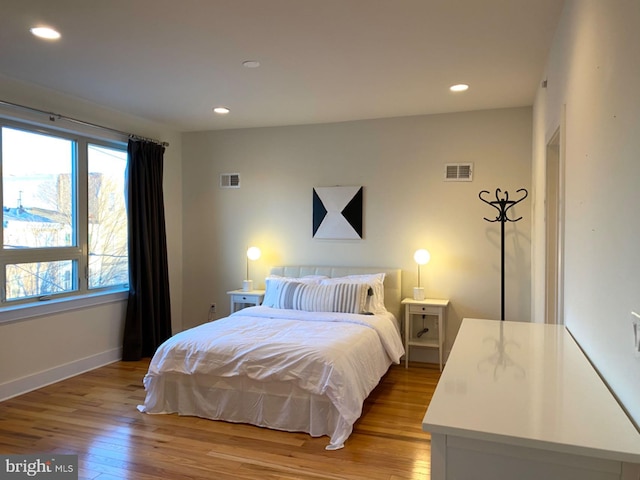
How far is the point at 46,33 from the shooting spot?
2828 millimetres

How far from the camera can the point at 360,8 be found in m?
2.48

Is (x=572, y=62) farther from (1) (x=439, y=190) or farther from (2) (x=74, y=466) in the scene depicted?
(2) (x=74, y=466)

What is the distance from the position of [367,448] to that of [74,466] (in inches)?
68.0

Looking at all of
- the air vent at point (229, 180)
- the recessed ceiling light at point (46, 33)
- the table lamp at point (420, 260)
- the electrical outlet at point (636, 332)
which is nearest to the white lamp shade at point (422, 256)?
the table lamp at point (420, 260)

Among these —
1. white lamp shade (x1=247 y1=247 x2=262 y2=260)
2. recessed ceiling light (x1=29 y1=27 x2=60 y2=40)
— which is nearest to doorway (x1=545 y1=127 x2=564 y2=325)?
white lamp shade (x1=247 y1=247 x2=262 y2=260)

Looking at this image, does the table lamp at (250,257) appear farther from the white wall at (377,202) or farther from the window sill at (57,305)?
the window sill at (57,305)

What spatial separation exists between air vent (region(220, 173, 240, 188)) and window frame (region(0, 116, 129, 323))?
120 cm

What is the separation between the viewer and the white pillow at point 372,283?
14.5 feet

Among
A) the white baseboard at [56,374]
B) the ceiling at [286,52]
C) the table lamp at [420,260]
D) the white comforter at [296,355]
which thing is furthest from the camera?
the table lamp at [420,260]

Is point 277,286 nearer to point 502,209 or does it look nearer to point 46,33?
point 502,209

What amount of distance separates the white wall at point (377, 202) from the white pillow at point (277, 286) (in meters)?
0.46

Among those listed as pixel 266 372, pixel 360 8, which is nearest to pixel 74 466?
pixel 266 372

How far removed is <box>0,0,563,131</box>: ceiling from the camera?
2520 millimetres

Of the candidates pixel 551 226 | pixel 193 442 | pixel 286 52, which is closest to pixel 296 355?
pixel 193 442
